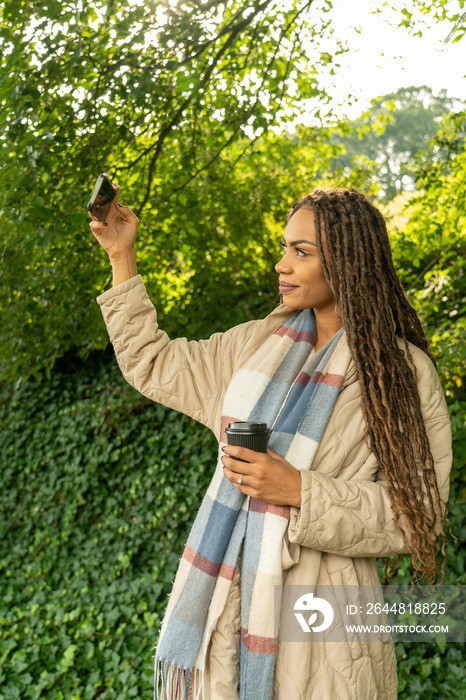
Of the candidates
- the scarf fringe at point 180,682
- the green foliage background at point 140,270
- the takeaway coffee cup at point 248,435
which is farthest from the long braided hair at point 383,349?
the green foliage background at point 140,270

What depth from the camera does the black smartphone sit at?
5.22 feet

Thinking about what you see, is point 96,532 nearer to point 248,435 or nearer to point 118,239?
point 118,239

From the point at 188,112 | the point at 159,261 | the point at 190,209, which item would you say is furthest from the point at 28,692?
the point at 188,112

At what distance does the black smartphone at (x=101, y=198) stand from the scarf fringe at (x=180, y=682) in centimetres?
132

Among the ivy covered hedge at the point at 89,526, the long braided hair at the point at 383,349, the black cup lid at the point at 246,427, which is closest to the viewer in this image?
the black cup lid at the point at 246,427

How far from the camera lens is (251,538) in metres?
1.54

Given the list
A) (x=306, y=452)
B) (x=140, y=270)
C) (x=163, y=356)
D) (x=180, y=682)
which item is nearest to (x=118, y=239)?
(x=163, y=356)

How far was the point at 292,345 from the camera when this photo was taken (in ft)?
5.88

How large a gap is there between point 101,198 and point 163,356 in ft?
1.64

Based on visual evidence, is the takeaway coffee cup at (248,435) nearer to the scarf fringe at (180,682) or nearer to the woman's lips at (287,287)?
the woman's lips at (287,287)

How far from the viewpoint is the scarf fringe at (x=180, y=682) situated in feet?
5.21

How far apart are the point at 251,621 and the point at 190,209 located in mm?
2892

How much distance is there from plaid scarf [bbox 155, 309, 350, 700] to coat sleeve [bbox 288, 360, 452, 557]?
0.25ft

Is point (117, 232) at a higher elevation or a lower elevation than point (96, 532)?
higher
